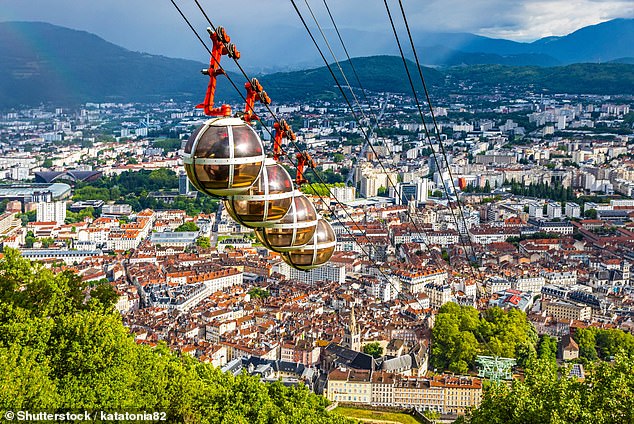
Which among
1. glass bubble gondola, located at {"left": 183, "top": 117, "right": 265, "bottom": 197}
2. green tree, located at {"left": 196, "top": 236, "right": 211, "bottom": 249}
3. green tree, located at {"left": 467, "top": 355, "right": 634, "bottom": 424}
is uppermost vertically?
glass bubble gondola, located at {"left": 183, "top": 117, "right": 265, "bottom": 197}

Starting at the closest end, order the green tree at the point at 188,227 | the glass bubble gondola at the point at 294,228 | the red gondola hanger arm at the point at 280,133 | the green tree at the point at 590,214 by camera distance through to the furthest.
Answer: the red gondola hanger arm at the point at 280,133 < the glass bubble gondola at the point at 294,228 < the green tree at the point at 188,227 < the green tree at the point at 590,214

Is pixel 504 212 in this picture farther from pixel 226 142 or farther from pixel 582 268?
pixel 226 142

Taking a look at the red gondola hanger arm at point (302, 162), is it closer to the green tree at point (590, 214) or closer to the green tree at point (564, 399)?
the green tree at point (564, 399)

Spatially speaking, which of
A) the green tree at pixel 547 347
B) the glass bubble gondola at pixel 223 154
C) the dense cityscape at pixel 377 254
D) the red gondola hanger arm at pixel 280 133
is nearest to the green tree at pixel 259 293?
the dense cityscape at pixel 377 254

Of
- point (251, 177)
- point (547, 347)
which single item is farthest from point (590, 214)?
point (251, 177)

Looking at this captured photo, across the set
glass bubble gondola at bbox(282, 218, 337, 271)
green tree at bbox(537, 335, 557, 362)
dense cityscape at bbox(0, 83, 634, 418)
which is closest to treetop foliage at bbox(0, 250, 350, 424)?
dense cityscape at bbox(0, 83, 634, 418)

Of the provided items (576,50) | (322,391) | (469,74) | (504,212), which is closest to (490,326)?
(322,391)

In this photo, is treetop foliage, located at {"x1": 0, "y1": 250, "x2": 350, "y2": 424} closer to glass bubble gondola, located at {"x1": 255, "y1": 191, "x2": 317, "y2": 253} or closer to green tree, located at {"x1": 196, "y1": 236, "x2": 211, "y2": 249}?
glass bubble gondola, located at {"x1": 255, "y1": 191, "x2": 317, "y2": 253}
